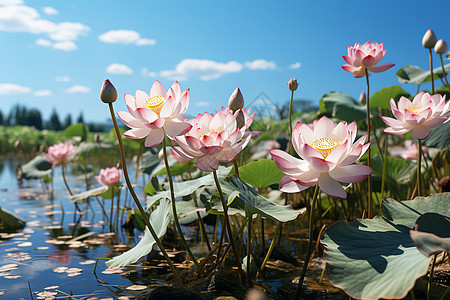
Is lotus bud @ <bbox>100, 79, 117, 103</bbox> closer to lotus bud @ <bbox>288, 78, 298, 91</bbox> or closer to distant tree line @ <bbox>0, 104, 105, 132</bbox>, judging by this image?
lotus bud @ <bbox>288, 78, 298, 91</bbox>

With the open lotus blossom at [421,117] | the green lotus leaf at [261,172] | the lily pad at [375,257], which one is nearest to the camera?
the lily pad at [375,257]

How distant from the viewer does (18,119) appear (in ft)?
73.3

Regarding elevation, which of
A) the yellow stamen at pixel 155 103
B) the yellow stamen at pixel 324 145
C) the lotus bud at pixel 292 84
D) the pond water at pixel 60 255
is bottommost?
the pond water at pixel 60 255

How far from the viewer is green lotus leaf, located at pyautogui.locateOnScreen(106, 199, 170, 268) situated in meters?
0.95

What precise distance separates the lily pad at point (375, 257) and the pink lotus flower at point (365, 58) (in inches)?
19.7

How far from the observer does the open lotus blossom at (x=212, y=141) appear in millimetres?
788

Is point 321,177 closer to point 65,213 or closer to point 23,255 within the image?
point 23,255

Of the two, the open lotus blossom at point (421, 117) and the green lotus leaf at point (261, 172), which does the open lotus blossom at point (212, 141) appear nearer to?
the green lotus leaf at point (261, 172)

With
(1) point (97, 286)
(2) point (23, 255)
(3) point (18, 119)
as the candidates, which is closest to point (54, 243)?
(2) point (23, 255)

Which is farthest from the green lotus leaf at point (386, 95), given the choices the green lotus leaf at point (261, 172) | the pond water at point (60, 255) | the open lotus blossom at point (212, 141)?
the pond water at point (60, 255)

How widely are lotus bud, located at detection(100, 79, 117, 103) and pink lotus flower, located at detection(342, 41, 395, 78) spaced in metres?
0.75

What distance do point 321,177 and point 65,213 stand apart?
218cm

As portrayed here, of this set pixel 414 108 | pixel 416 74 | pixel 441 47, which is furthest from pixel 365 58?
pixel 416 74

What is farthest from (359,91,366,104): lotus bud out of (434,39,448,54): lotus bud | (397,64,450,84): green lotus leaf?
(434,39,448,54): lotus bud
